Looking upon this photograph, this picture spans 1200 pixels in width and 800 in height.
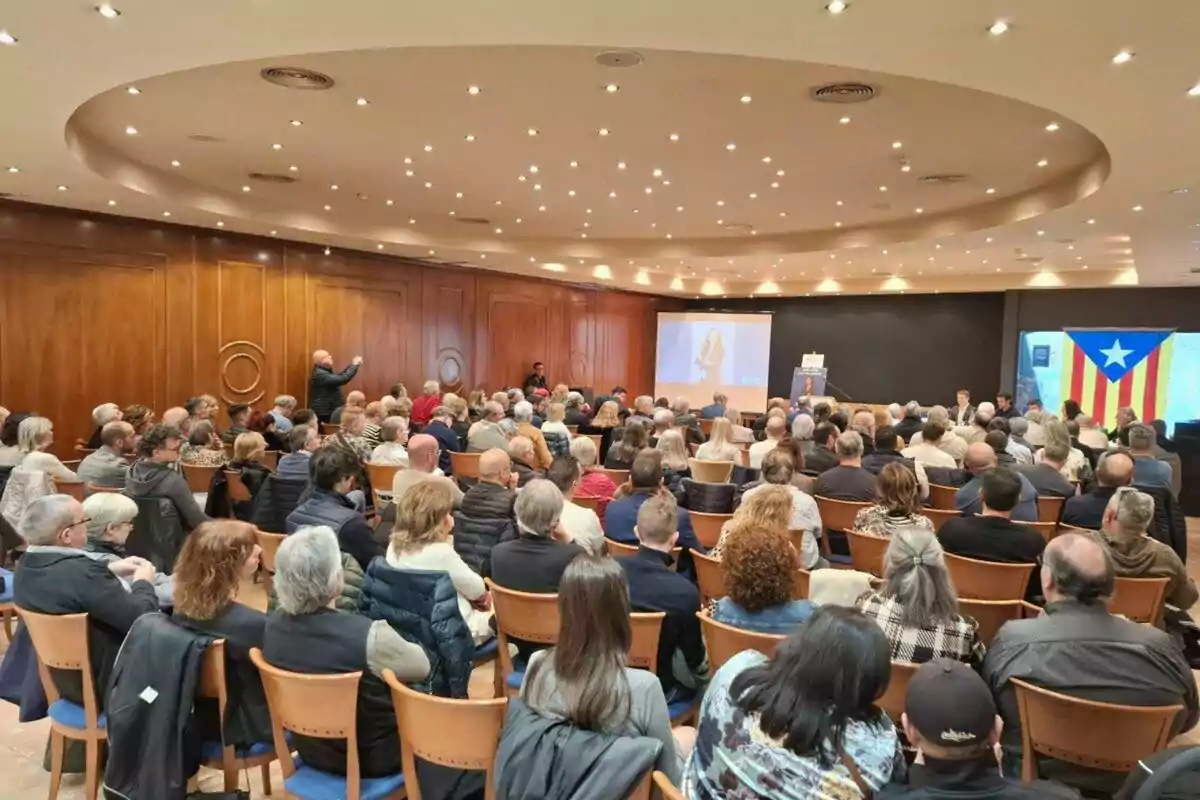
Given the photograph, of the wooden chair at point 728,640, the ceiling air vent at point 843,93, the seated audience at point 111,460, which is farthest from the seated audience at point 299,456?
the ceiling air vent at point 843,93

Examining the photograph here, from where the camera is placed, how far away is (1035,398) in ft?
56.0

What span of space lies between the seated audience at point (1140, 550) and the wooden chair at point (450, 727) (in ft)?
10.1

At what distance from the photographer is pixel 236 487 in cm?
623

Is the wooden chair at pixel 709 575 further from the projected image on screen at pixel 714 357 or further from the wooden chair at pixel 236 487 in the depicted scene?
the projected image on screen at pixel 714 357

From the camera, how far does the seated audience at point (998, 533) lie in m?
4.05

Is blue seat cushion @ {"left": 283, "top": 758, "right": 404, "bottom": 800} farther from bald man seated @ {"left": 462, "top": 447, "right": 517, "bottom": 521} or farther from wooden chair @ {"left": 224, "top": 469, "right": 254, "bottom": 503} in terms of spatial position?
wooden chair @ {"left": 224, "top": 469, "right": 254, "bottom": 503}

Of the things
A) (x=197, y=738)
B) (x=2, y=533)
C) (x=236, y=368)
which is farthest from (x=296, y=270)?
(x=197, y=738)

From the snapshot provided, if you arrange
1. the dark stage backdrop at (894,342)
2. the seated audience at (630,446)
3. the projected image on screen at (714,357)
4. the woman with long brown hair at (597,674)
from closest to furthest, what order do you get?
the woman with long brown hair at (597,674) → the seated audience at (630,446) → the dark stage backdrop at (894,342) → the projected image on screen at (714,357)

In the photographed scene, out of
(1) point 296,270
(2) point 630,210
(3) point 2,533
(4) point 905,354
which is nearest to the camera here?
(3) point 2,533

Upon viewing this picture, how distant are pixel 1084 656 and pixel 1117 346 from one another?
16.1m

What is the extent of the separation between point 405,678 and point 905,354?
61.8ft

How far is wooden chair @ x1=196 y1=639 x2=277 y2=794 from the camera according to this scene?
8.68 ft

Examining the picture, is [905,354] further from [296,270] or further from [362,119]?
[362,119]

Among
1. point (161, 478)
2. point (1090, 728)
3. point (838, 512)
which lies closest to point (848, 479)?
point (838, 512)
